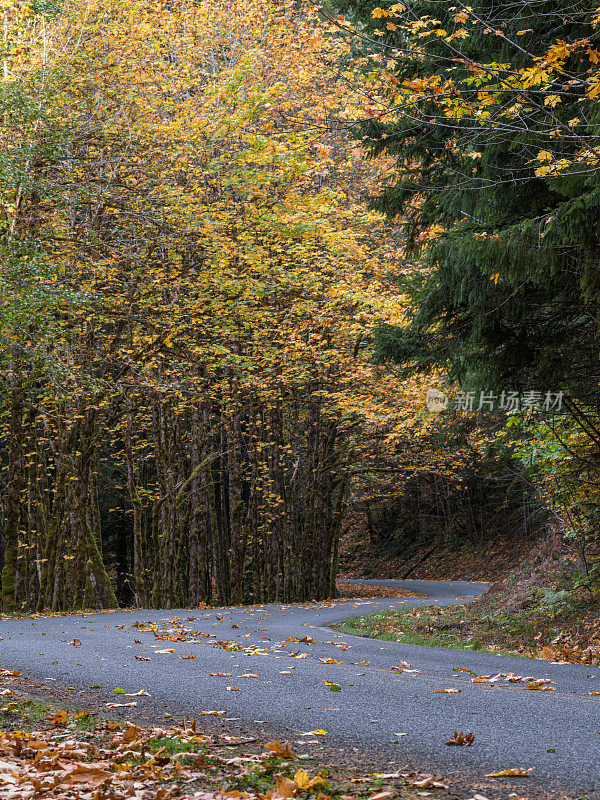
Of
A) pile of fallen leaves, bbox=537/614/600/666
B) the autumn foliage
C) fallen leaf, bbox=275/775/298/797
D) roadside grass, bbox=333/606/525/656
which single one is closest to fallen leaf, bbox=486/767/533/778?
fallen leaf, bbox=275/775/298/797

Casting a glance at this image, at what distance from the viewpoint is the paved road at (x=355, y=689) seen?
13.7 feet

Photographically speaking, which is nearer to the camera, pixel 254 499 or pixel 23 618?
pixel 23 618

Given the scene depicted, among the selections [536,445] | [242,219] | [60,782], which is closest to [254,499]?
[242,219]

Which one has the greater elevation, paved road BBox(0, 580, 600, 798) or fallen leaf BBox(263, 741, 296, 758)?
fallen leaf BBox(263, 741, 296, 758)

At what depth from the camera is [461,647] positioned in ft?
34.7

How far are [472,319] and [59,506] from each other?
13.0 m

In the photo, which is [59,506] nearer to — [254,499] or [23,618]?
[23,618]

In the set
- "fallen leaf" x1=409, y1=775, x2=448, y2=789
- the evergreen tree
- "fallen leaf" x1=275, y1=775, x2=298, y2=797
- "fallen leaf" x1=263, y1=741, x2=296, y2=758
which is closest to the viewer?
"fallen leaf" x1=275, y1=775, x2=298, y2=797

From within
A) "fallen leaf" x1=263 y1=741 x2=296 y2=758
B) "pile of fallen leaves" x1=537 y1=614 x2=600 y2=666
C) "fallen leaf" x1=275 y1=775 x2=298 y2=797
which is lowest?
"pile of fallen leaves" x1=537 y1=614 x2=600 y2=666

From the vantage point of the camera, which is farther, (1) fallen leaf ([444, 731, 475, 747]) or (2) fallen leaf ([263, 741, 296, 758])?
(1) fallen leaf ([444, 731, 475, 747])

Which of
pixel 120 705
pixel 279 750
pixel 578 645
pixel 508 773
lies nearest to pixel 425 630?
pixel 578 645

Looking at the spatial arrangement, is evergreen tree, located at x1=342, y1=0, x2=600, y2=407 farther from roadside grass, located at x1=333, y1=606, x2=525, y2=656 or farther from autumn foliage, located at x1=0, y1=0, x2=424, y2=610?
roadside grass, located at x1=333, y1=606, x2=525, y2=656

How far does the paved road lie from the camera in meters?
4.19

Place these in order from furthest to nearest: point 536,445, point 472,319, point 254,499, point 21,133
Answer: point 254,499 < point 21,133 < point 536,445 < point 472,319
